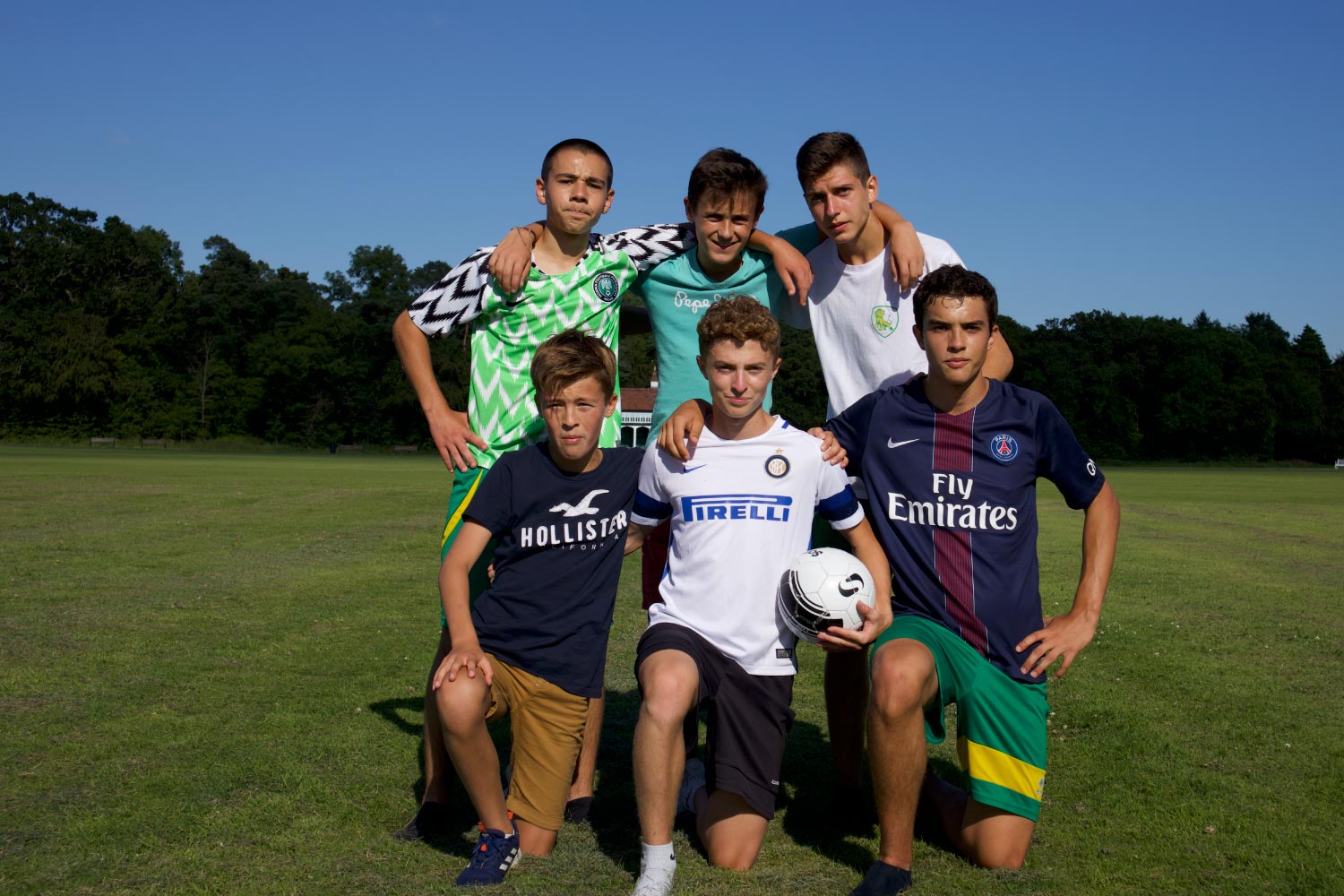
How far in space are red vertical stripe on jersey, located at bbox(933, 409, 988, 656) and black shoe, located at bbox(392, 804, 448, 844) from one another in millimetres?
2132

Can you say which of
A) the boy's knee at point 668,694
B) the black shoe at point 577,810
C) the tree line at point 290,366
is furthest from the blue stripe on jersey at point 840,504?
the tree line at point 290,366

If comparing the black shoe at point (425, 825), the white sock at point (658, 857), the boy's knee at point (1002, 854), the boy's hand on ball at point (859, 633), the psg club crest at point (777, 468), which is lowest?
the black shoe at point (425, 825)

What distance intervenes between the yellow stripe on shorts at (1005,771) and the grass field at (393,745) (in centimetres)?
27

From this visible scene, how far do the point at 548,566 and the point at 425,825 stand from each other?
110cm

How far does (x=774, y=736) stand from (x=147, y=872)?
2.21 m

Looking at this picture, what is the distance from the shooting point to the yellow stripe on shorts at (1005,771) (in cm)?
Result: 380

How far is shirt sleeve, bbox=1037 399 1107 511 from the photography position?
4.04 metres

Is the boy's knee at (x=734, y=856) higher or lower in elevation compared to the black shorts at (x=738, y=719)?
lower

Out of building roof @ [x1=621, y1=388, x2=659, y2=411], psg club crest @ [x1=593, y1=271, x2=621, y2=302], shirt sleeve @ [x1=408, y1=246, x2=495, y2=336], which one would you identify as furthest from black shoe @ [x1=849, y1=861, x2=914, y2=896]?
building roof @ [x1=621, y1=388, x2=659, y2=411]

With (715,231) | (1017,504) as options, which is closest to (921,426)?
(1017,504)

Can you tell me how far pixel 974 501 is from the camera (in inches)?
158

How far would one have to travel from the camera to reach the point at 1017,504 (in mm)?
4020

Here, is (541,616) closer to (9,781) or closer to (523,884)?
(523,884)

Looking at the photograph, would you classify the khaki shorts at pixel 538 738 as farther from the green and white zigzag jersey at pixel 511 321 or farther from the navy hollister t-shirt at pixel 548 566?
the green and white zigzag jersey at pixel 511 321
